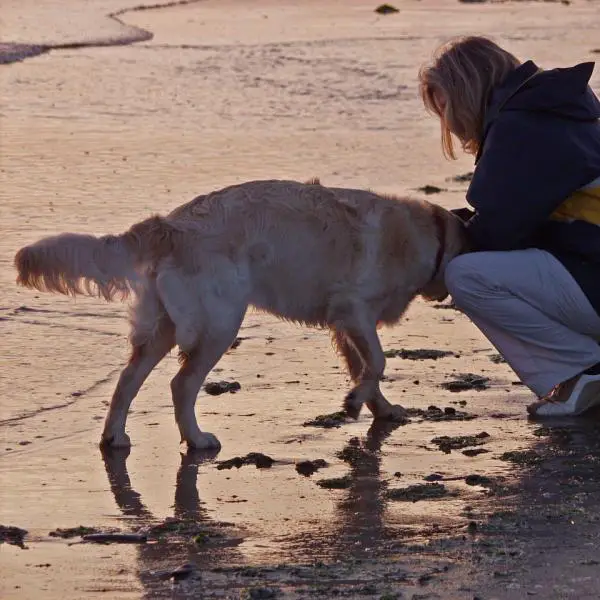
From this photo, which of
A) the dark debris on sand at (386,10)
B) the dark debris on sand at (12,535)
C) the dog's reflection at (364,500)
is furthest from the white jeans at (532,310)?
the dark debris on sand at (386,10)

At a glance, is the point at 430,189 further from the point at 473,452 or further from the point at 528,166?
the point at 473,452

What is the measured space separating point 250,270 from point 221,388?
0.68 m

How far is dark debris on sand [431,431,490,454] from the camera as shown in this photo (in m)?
5.34

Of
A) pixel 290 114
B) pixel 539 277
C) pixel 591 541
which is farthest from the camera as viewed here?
pixel 290 114

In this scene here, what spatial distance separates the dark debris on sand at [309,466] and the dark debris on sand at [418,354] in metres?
1.42

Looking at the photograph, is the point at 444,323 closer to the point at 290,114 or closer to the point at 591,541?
the point at 591,541

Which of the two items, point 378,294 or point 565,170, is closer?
point 565,170

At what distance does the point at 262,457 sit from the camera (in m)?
5.20

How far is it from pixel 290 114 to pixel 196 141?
1407 mm

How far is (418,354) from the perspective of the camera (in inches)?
259

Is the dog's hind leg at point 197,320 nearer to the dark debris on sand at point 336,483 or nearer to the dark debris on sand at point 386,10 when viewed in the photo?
the dark debris on sand at point 336,483

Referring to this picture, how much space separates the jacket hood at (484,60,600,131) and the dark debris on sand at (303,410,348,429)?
3.99 feet

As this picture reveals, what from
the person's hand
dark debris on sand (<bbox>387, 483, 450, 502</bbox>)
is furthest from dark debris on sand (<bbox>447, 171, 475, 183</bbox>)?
dark debris on sand (<bbox>387, 483, 450, 502</bbox>)

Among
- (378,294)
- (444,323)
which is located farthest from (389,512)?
(444,323)
